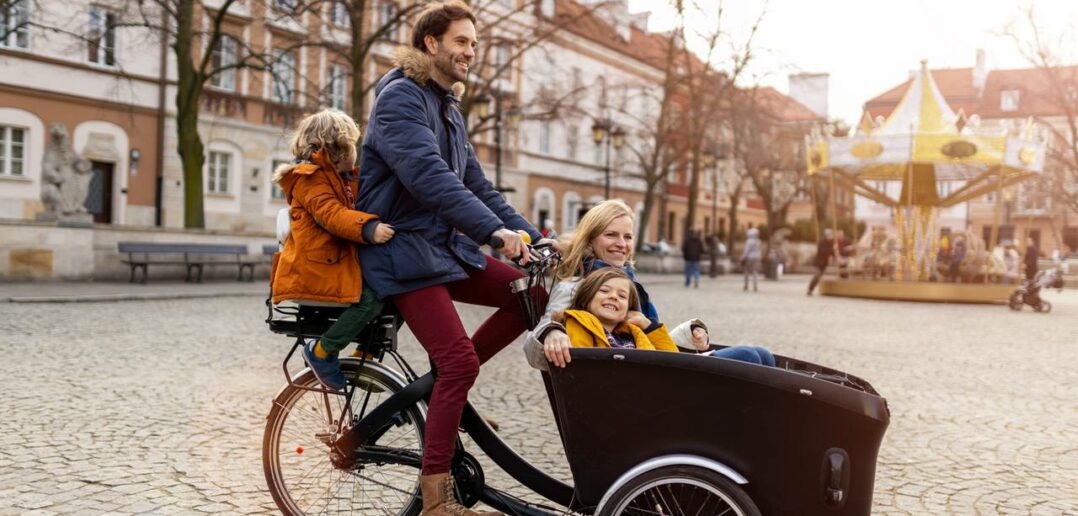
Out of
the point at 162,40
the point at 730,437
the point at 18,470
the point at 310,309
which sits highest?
the point at 162,40

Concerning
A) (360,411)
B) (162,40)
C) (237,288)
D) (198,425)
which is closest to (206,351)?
(198,425)

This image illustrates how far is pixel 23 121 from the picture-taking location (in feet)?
77.7

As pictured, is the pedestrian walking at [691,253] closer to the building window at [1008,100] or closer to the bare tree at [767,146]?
the bare tree at [767,146]

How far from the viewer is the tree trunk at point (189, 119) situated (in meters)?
20.7

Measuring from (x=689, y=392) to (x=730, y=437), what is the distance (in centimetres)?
18

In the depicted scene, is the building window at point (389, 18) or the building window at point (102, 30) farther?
the building window at point (102, 30)

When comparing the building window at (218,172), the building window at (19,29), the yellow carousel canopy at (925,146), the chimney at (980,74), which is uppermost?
the chimney at (980,74)

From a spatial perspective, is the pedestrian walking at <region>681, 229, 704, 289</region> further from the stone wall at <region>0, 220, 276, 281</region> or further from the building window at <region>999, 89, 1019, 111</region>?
the building window at <region>999, 89, 1019, 111</region>

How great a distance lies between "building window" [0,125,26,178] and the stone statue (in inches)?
260

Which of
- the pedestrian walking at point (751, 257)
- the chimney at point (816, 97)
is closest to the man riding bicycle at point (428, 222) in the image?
the pedestrian walking at point (751, 257)

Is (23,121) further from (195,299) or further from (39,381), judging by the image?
(39,381)

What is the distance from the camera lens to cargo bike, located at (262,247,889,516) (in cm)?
255

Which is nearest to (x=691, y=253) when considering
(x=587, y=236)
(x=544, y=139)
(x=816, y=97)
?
(x=544, y=139)

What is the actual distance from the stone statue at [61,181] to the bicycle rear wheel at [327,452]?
16349 mm
